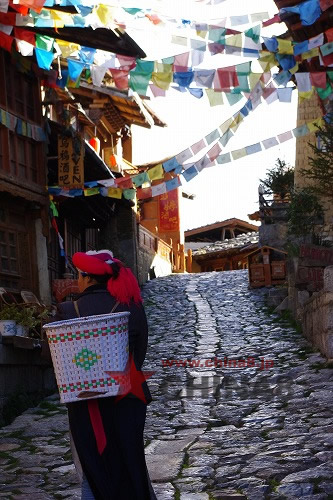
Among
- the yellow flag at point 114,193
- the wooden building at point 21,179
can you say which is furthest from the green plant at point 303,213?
A: the wooden building at point 21,179

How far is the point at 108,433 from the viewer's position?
5652 mm

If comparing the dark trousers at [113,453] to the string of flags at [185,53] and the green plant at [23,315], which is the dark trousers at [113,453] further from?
the string of flags at [185,53]

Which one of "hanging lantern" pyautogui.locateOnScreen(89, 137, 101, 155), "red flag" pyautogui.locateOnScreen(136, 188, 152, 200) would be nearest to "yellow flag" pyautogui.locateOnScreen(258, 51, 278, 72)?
"red flag" pyautogui.locateOnScreen(136, 188, 152, 200)

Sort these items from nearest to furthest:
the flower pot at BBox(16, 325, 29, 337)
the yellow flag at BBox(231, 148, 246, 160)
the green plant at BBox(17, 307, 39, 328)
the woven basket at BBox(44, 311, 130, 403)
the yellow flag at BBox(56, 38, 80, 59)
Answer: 1. the woven basket at BBox(44, 311, 130, 403)
2. the flower pot at BBox(16, 325, 29, 337)
3. the green plant at BBox(17, 307, 39, 328)
4. the yellow flag at BBox(231, 148, 246, 160)
5. the yellow flag at BBox(56, 38, 80, 59)

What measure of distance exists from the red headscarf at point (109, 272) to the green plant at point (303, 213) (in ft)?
51.7

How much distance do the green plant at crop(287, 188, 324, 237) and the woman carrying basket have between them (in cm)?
1589

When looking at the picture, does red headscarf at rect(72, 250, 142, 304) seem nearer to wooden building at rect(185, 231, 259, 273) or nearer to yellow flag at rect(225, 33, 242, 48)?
yellow flag at rect(225, 33, 242, 48)

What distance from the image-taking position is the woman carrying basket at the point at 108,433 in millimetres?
5594

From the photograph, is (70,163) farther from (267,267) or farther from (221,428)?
(221,428)

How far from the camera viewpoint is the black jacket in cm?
586

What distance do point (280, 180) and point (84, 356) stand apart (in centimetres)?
2693

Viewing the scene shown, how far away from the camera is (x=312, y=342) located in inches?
616

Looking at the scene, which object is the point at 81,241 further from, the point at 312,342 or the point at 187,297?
the point at 312,342

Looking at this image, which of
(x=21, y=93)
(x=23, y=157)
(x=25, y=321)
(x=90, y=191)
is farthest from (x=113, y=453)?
(x=90, y=191)
